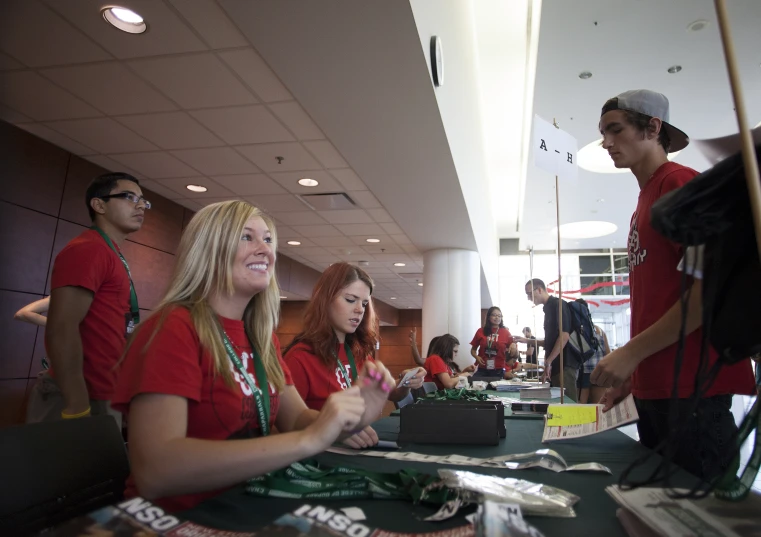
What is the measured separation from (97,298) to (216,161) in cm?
271

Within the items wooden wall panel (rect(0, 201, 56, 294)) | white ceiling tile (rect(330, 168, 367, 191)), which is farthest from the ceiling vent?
wooden wall panel (rect(0, 201, 56, 294))

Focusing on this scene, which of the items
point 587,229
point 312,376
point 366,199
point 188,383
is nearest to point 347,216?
point 366,199

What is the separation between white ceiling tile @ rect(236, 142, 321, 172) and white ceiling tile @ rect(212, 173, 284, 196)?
0.28 m

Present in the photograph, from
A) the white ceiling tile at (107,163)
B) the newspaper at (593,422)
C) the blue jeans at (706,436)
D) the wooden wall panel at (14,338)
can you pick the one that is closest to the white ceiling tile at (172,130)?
the white ceiling tile at (107,163)

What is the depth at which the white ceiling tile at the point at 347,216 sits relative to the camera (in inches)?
226

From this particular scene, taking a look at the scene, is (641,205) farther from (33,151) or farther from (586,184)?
(586,184)

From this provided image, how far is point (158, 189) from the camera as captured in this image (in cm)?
504

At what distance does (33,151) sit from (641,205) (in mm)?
4414

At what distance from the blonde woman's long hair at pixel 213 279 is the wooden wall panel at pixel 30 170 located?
354 centimetres

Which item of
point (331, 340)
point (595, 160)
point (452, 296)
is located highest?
point (595, 160)

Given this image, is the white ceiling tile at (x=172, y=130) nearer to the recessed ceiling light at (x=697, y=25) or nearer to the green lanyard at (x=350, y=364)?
the green lanyard at (x=350, y=364)

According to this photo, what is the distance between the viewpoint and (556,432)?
1.33 metres

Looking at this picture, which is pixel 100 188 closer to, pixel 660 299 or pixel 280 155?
pixel 660 299

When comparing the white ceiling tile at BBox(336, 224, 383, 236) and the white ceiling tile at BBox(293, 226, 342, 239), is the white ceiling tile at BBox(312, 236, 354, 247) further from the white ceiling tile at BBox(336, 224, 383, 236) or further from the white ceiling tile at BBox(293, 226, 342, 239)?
the white ceiling tile at BBox(336, 224, 383, 236)
